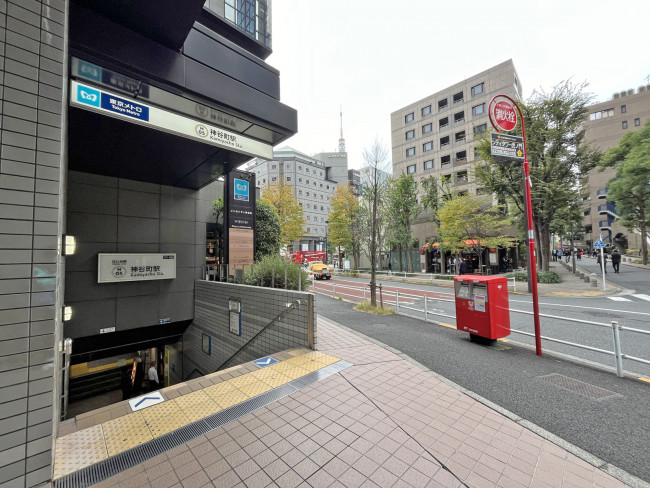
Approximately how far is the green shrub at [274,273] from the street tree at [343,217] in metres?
22.5

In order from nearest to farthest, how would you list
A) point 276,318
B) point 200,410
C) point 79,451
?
point 79,451 < point 200,410 < point 276,318

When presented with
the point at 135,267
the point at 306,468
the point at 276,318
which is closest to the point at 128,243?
the point at 135,267

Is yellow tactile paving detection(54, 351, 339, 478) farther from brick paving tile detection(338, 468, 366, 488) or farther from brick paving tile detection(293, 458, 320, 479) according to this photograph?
brick paving tile detection(338, 468, 366, 488)

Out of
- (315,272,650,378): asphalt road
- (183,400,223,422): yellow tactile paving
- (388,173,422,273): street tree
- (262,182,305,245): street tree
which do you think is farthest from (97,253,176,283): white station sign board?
(388,173,422,273): street tree

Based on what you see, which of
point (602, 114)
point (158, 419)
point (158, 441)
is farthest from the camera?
point (602, 114)

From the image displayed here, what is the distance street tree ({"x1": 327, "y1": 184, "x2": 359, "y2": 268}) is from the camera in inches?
1239

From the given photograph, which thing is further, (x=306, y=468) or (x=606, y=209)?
(x=606, y=209)

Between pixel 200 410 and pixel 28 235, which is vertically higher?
pixel 28 235

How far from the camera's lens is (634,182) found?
25297 millimetres

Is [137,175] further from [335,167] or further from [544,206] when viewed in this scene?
[335,167]

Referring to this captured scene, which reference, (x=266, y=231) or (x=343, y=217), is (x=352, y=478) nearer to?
(x=266, y=231)

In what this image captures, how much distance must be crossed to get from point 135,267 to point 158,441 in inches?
306

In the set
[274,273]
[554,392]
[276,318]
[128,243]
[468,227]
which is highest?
[468,227]

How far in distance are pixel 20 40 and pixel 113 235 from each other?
7806 millimetres
